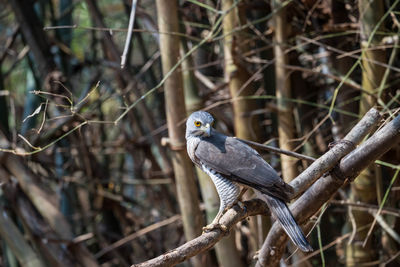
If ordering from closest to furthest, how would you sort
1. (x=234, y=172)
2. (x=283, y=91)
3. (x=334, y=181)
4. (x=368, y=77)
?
(x=334, y=181) → (x=234, y=172) → (x=368, y=77) → (x=283, y=91)

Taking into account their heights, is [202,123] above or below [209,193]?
above

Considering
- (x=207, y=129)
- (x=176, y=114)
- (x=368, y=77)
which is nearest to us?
(x=207, y=129)

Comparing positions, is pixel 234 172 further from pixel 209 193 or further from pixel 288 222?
pixel 209 193

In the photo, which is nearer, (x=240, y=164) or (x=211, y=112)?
(x=240, y=164)

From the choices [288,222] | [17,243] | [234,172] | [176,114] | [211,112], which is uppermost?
[176,114]

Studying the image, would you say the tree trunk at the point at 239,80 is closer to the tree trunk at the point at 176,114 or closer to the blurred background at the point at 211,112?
the blurred background at the point at 211,112

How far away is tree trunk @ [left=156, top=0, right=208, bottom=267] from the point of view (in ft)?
10.3

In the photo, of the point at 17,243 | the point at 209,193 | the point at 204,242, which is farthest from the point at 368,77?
the point at 17,243

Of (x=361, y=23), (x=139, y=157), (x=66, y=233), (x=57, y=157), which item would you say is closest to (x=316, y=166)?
(x=361, y=23)

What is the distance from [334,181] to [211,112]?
1.76 metres

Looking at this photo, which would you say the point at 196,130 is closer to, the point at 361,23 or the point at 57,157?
the point at 361,23

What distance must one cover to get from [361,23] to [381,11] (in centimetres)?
12

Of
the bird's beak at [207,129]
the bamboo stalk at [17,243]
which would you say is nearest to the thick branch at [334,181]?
the bird's beak at [207,129]

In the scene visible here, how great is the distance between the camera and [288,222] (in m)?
2.17
